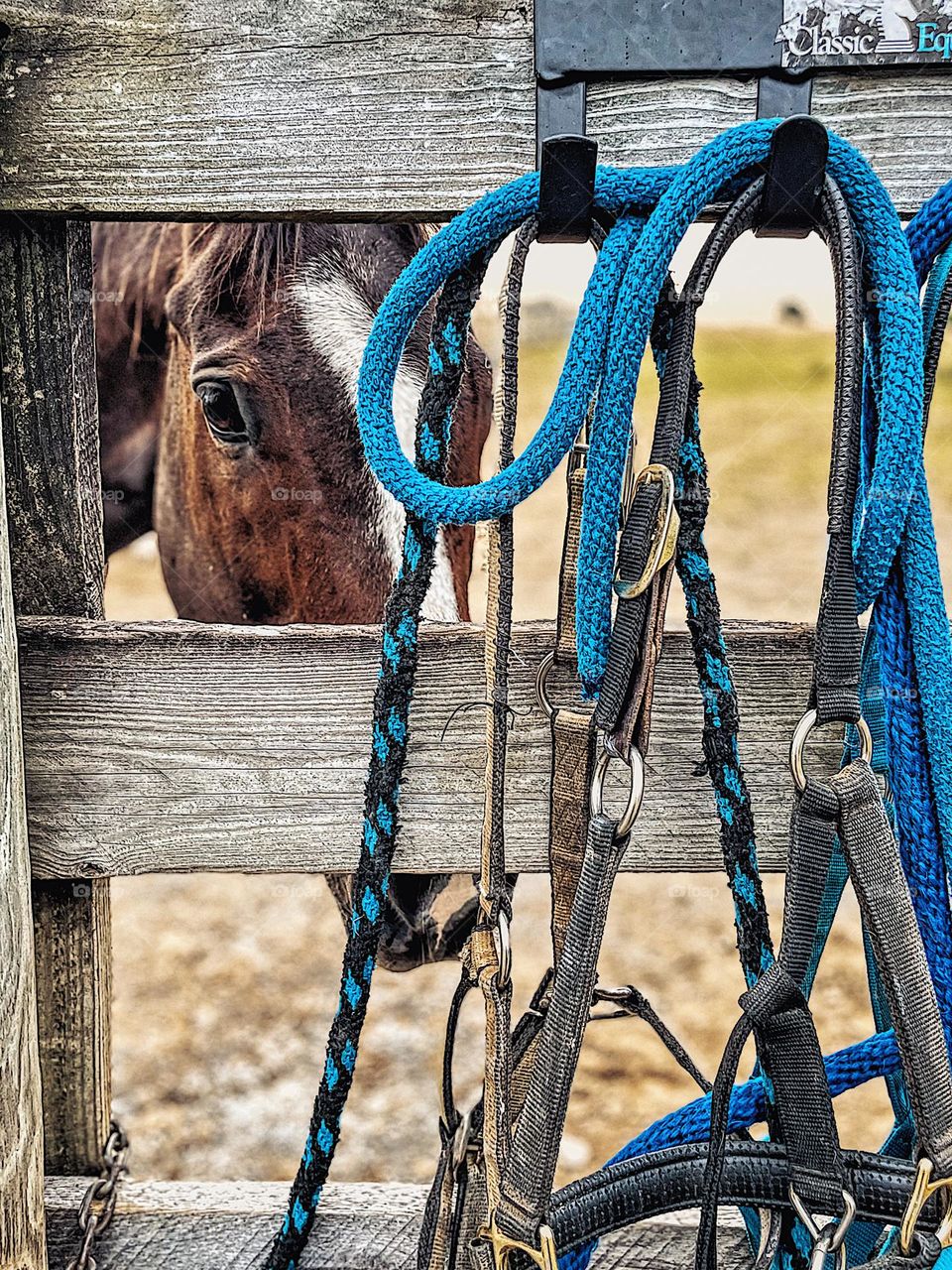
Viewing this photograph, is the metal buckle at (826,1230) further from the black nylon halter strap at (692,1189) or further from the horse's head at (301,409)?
the horse's head at (301,409)

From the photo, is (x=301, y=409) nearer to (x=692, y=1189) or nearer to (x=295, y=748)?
(x=295, y=748)

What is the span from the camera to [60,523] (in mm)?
980

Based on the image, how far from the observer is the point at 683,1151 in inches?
27.9

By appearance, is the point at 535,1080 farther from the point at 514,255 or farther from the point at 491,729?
the point at 514,255

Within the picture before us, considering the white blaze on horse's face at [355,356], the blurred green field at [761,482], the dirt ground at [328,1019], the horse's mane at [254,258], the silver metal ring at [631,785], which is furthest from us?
the blurred green field at [761,482]

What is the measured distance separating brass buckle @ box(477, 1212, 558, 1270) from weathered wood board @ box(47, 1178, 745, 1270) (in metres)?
0.37

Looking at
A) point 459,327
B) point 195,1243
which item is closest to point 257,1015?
point 195,1243

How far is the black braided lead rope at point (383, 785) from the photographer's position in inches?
30.3

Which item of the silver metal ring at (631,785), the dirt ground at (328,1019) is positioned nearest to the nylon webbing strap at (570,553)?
the silver metal ring at (631,785)

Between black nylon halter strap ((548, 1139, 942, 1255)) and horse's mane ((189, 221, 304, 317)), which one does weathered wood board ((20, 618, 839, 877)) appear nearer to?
black nylon halter strap ((548, 1139, 942, 1255))

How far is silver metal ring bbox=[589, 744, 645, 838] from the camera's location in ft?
2.07

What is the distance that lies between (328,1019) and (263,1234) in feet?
6.17

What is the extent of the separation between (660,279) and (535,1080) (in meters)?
0.53

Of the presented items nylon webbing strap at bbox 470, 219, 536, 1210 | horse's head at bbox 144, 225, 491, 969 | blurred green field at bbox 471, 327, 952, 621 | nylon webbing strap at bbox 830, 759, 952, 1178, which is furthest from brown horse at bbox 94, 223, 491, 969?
blurred green field at bbox 471, 327, 952, 621
